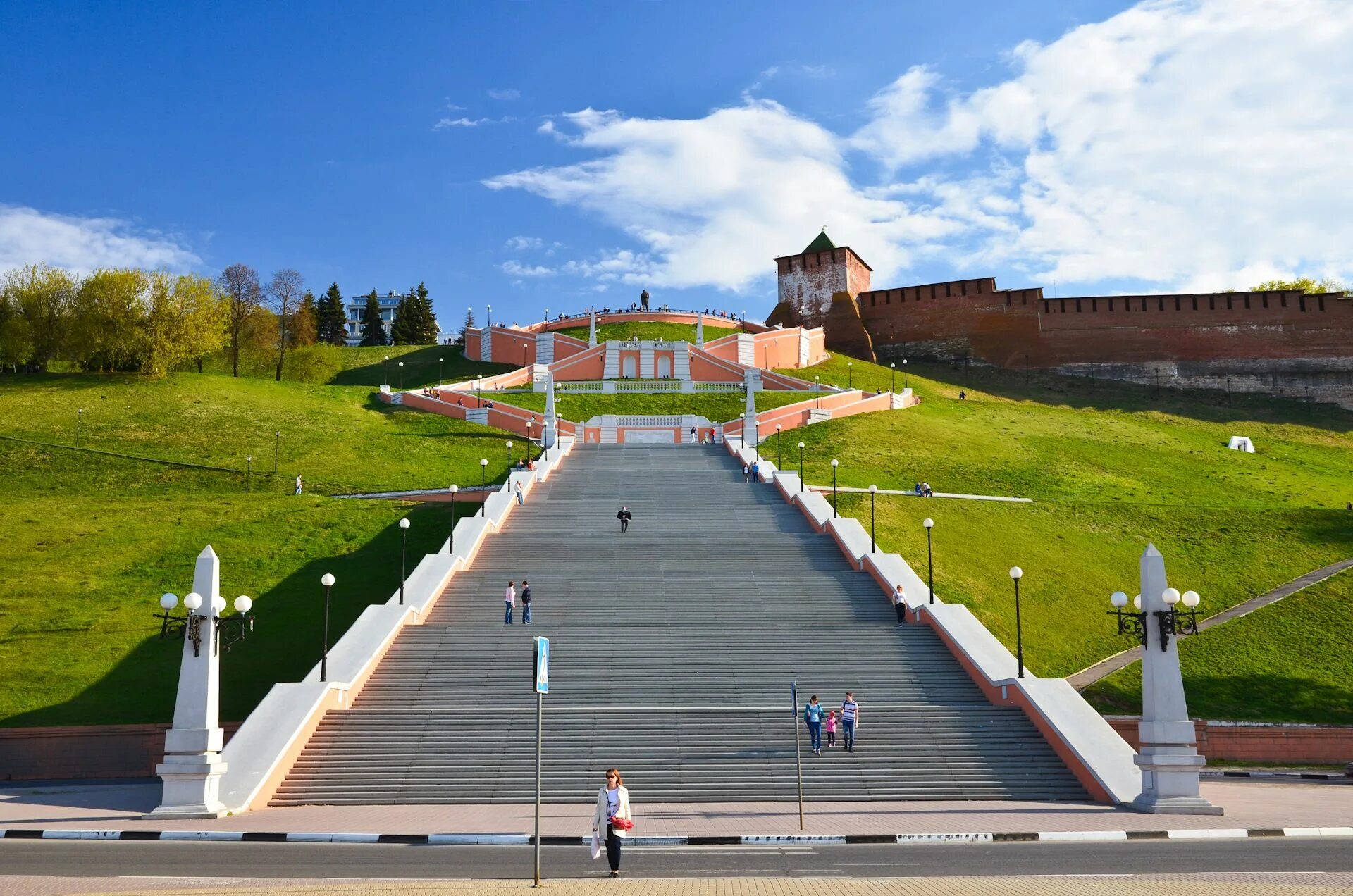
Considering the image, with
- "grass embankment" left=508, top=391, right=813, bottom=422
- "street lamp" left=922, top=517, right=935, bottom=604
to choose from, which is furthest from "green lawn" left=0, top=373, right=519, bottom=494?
"street lamp" left=922, top=517, right=935, bottom=604

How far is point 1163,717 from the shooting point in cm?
1528

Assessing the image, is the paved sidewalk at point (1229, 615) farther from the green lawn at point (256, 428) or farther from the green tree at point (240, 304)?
the green tree at point (240, 304)

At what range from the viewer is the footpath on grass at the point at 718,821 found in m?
12.7

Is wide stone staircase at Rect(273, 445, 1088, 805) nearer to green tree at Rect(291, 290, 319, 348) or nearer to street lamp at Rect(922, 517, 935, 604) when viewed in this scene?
street lamp at Rect(922, 517, 935, 604)

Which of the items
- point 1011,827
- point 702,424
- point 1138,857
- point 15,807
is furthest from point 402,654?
point 702,424

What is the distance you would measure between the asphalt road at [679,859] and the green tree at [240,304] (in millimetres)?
57575

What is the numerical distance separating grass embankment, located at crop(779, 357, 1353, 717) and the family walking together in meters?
8.07

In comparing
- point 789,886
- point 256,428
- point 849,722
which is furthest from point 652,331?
point 789,886

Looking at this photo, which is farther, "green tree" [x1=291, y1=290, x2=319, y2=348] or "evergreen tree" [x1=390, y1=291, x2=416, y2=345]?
"evergreen tree" [x1=390, y1=291, x2=416, y2=345]

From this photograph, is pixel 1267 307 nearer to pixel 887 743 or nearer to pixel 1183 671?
pixel 1183 671

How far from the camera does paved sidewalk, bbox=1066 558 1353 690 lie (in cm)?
2284

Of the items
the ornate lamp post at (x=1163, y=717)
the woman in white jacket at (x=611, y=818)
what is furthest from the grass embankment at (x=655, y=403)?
the woman in white jacket at (x=611, y=818)

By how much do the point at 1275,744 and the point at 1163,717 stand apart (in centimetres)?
680

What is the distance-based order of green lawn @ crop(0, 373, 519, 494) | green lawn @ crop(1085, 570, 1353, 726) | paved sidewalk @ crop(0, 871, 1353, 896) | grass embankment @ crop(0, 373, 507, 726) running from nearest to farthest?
paved sidewalk @ crop(0, 871, 1353, 896) → green lawn @ crop(1085, 570, 1353, 726) → grass embankment @ crop(0, 373, 507, 726) → green lawn @ crop(0, 373, 519, 494)
